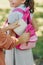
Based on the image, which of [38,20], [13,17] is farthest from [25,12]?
[38,20]

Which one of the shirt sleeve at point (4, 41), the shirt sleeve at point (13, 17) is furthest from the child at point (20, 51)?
the shirt sleeve at point (4, 41)

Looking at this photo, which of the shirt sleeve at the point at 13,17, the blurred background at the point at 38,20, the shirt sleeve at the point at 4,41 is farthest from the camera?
the blurred background at the point at 38,20

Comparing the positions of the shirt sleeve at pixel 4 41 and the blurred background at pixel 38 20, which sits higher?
the shirt sleeve at pixel 4 41

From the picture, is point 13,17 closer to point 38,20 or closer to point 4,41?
point 4,41

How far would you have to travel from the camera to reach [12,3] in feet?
13.0

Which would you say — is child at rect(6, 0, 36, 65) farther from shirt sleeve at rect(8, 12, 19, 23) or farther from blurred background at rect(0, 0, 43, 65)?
blurred background at rect(0, 0, 43, 65)

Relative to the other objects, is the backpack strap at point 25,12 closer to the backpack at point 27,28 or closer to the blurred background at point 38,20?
the backpack at point 27,28

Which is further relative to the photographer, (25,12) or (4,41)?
(25,12)

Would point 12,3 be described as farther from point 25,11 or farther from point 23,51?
point 23,51

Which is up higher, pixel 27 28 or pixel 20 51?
pixel 27 28

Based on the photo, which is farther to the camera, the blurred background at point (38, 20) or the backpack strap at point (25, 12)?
the blurred background at point (38, 20)

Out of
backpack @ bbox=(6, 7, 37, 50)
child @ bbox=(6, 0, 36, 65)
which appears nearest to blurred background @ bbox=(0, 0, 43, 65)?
child @ bbox=(6, 0, 36, 65)

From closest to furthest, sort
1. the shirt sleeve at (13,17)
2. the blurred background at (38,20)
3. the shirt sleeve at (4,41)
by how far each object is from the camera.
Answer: the shirt sleeve at (4,41) < the shirt sleeve at (13,17) < the blurred background at (38,20)

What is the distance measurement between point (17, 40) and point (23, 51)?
0.77 m
